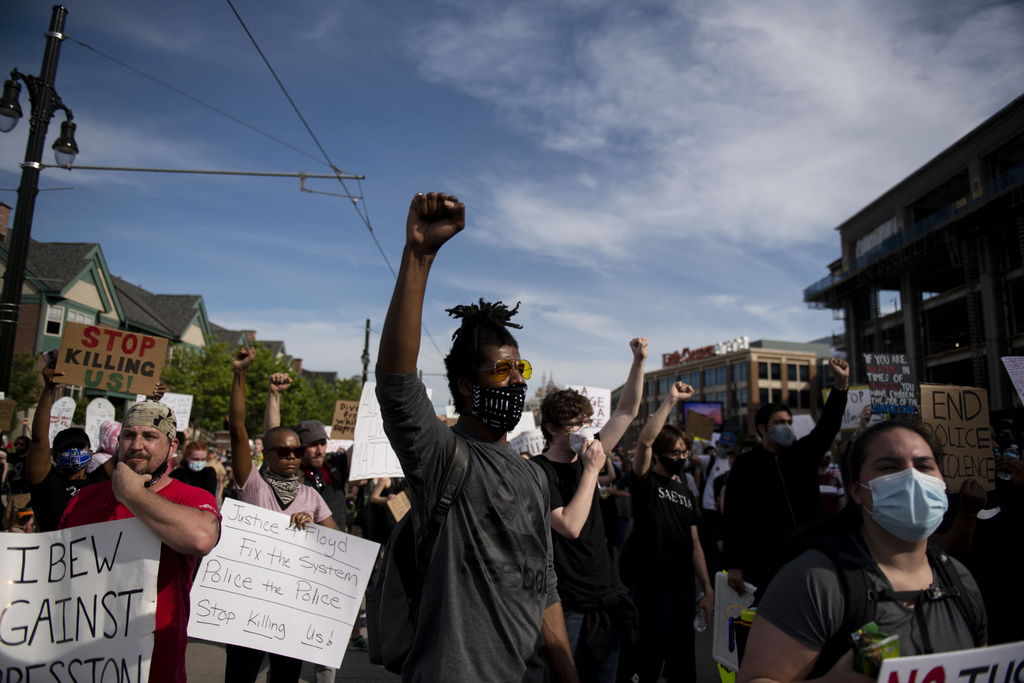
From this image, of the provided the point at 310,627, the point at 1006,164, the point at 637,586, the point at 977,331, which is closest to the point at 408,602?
the point at 310,627

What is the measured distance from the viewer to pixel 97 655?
2557mm

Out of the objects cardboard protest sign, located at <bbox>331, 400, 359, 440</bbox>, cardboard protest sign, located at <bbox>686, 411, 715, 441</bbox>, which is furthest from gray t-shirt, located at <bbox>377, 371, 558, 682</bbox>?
cardboard protest sign, located at <bbox>686, 411, 715, 441</bbox>

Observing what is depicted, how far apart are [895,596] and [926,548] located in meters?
0.32

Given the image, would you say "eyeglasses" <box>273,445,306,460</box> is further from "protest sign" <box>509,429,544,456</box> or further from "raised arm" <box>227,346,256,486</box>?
"protest sign" <box>509,429,544,456</box>

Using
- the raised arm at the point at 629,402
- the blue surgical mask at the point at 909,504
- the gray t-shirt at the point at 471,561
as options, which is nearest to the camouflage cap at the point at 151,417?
the gray t-shirt at the point at 471,561

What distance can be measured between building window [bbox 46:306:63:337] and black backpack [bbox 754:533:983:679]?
39689 mm

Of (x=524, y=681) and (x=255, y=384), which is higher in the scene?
(x=255, y=384)

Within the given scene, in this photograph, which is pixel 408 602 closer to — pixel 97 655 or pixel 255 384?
pixel 97 655

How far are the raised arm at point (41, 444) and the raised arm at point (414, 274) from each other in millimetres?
3106

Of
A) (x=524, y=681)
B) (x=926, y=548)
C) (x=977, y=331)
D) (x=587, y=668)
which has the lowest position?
(x=587, y=668)

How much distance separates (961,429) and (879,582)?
380 centimetres

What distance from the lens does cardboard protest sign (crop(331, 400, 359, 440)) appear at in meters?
9.41

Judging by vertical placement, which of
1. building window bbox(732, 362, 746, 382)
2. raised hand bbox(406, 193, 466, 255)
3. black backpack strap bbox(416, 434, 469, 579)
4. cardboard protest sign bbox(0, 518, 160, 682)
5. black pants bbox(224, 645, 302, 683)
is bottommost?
black pants bbox(224, 645, 302, 683)

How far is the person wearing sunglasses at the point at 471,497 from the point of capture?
5.50 feet
